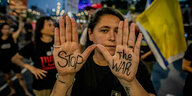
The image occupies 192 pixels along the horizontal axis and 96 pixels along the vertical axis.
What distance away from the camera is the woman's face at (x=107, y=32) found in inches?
60.7

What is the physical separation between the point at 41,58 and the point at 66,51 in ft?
5.05

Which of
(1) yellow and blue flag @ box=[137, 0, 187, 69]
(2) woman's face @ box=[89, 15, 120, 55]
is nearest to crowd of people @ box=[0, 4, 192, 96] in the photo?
(2) woman's face @ box=[89, 15, 120, 55]

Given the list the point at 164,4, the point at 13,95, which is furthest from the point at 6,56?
the point at 164,4

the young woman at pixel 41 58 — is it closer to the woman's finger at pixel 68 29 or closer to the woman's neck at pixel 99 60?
the woman's neck at pixel 99 60

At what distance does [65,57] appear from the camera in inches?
48.8

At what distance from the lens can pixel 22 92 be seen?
4.03 metres

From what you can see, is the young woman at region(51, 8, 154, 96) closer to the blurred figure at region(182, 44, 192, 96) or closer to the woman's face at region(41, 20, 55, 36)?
the woman's face at region(41, 20, 55, 36)

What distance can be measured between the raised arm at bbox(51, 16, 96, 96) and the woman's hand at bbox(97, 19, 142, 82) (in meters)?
0.36

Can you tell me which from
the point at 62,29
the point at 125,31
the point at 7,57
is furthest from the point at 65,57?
the point at 7,57

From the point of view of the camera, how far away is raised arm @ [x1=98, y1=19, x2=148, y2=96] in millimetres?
1199

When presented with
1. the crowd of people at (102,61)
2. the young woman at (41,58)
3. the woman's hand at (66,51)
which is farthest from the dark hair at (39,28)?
the woman's hand at (66,51)

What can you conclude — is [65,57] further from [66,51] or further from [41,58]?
[41,58]

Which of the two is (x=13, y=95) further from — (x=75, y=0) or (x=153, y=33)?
(x=153, y=33)

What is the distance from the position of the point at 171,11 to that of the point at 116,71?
237 cm
